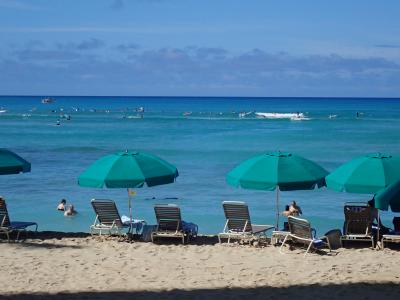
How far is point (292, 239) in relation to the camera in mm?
9805

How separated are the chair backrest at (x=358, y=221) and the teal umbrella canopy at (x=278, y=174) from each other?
65 centimetres

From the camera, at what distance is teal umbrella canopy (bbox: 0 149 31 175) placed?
10.5 m

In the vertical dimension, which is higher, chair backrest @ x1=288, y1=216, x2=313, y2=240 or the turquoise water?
chair backrest @ x1=288, y1=216, x2=313, y2=240

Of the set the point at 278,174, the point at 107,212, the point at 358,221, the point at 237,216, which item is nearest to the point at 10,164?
the point at 107,212

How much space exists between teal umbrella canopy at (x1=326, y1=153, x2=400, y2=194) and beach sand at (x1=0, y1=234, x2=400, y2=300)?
0.94 meters

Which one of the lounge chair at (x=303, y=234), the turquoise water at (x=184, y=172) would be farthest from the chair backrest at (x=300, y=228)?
the turquoise water at (x=184, y=172)

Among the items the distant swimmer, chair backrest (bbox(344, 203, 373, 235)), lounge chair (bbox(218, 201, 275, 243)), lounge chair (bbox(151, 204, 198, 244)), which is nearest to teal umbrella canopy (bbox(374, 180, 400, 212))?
chair backrest (bbox(344, 203, 373, 235))

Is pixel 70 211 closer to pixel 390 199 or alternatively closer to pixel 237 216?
pixel 237 216

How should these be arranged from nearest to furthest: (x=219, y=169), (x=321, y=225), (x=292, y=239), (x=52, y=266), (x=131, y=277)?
(x=131, y=277) < (x=52, y=266) < (x=292, y=239) < (x=321, y=225) < (x=219, y=169)

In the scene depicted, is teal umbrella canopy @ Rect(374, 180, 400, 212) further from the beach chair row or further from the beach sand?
the beach chair row

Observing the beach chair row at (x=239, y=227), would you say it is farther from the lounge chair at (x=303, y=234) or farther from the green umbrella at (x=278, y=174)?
the green umbrella at (x=278, y=174)

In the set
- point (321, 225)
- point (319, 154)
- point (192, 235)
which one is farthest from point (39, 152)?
point (192, 235)

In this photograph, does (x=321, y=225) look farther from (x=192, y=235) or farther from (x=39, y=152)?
(x=39, y=152)

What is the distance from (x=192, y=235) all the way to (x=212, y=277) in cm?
257
